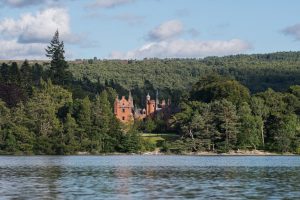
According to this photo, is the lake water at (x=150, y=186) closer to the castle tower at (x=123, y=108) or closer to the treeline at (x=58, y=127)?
the treeline at (x=58, y=127)

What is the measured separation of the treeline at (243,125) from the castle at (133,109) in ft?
137

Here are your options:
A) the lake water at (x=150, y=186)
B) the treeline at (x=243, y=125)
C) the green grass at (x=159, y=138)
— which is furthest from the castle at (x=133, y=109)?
the lake water at (x=150, y=186)

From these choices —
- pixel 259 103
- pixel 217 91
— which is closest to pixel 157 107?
pixel 217 91

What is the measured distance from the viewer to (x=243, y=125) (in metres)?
127

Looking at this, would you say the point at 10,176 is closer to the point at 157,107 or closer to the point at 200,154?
the point at 200,154

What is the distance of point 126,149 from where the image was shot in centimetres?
12600

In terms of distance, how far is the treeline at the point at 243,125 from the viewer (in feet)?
408

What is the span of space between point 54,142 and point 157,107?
7130cm

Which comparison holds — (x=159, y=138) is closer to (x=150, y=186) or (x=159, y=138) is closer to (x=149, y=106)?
(x=149, y=106)

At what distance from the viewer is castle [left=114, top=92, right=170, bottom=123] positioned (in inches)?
6988

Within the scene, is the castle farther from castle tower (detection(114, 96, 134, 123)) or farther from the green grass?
the green grass

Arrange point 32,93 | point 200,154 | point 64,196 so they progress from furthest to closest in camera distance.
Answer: point 32,93 < point 200,154 < point 64,196

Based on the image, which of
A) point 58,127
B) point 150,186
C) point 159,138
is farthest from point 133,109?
point 150,186

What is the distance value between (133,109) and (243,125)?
66.2 metres
